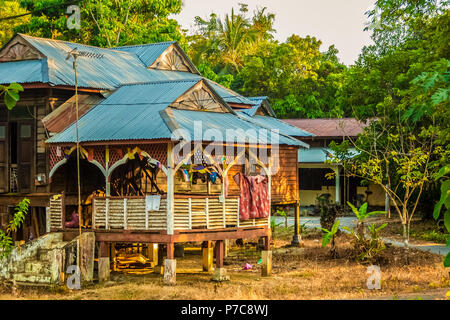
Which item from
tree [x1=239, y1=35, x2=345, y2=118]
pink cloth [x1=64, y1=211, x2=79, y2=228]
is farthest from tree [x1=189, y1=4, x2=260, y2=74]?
pink cloth [x1=64, y1=211, x2=79, y2=228]

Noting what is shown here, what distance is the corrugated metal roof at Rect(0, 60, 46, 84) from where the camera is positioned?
21.4 metres

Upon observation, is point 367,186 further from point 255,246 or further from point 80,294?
point 80,294

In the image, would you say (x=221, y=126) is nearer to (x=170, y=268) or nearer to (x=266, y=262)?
(x=170, y=268)

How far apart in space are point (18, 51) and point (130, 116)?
227 inches

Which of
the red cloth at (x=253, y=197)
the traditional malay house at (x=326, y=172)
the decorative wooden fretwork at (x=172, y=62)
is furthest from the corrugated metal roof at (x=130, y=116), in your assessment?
the traditional malay house at (x=326, y=172)

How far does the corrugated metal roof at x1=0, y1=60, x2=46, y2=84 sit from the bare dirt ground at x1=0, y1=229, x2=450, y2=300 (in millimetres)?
6177

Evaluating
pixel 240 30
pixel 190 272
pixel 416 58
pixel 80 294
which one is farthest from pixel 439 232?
pixel 240 30

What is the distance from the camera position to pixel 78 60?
2416cm

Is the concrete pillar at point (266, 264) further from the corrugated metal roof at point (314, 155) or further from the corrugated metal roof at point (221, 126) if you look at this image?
the corrugated metal roof at point (314, 155)

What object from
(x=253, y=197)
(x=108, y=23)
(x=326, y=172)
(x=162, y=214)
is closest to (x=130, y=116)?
(x=162, y=214)

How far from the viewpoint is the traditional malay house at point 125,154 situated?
19047 mm

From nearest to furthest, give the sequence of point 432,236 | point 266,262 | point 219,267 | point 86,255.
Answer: point 86,255 < point 219,267 < point 266,262 < point 432,236

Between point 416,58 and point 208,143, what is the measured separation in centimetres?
1333

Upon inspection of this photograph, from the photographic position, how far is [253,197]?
2117 cm
